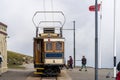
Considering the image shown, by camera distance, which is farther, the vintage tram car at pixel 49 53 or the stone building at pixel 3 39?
the stone building at pixel 3 39

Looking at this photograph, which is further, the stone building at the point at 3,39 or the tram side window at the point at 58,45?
the stone building at the point at 3,39

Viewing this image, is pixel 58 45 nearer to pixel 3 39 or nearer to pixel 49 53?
pixel 49 53

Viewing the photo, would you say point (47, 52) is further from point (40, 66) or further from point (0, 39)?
point (0, 39)

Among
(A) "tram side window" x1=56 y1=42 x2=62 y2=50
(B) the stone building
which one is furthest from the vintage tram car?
(B) the stone building

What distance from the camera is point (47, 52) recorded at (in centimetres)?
4219

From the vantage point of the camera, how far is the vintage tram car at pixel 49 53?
41.9 meters

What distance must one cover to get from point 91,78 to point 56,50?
3785mm

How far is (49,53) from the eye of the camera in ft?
138

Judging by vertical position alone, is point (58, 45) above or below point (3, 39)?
below

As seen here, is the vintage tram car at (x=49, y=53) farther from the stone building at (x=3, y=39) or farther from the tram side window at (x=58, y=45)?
the stone building at (x=3, y=39)

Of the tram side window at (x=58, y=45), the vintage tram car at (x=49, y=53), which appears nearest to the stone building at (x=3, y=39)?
the vintage tram car at (x=49, y=53)

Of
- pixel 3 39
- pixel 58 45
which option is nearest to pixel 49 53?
pixel 58 45

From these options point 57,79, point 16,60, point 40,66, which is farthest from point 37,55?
point 16,60

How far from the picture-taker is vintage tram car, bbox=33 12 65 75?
41.9 metres
